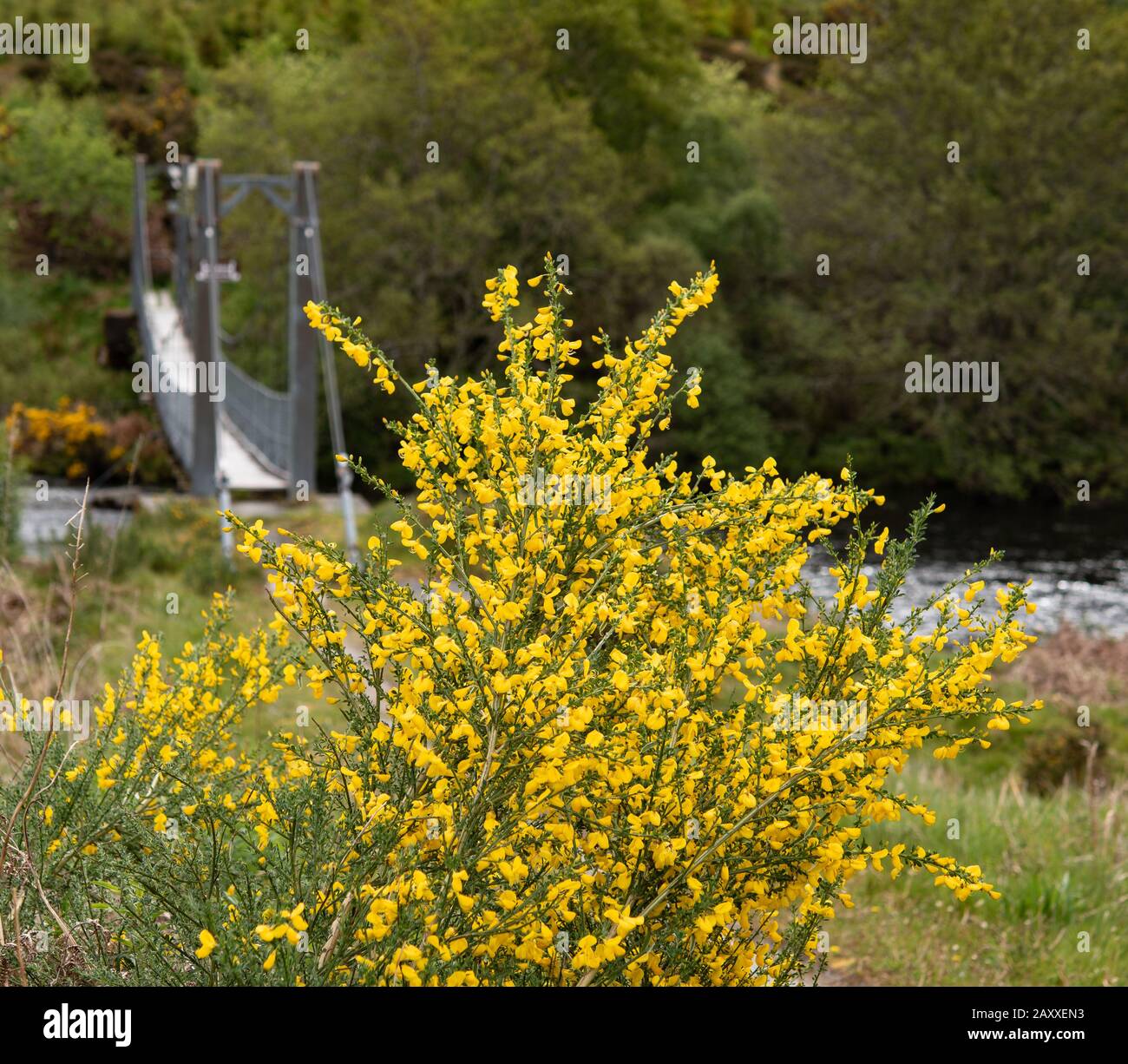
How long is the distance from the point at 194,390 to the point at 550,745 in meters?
13.8

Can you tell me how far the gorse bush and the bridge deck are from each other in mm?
8991

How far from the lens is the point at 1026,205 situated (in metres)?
23.8

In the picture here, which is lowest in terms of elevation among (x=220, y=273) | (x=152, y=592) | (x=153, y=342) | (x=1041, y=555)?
(x=1041, y=555)

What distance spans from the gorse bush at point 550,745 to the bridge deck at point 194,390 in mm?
8991

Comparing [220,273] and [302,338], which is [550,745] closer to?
[220,273]

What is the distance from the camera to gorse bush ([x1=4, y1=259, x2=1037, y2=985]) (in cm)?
201

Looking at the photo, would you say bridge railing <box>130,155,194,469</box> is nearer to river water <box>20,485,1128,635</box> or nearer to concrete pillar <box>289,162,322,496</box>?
river water <box>20,485,1128,635</box>

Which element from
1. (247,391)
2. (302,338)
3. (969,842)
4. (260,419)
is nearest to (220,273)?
(302,338)

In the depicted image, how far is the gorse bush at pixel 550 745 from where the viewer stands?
6.59 ft

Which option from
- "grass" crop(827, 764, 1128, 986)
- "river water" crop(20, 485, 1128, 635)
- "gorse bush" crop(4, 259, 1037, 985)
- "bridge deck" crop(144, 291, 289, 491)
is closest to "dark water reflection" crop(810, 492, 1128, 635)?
"river water" crop(20, 485, 1128, 635)

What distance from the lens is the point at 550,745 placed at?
77.9 inches

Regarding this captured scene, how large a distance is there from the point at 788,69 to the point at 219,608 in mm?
33819
